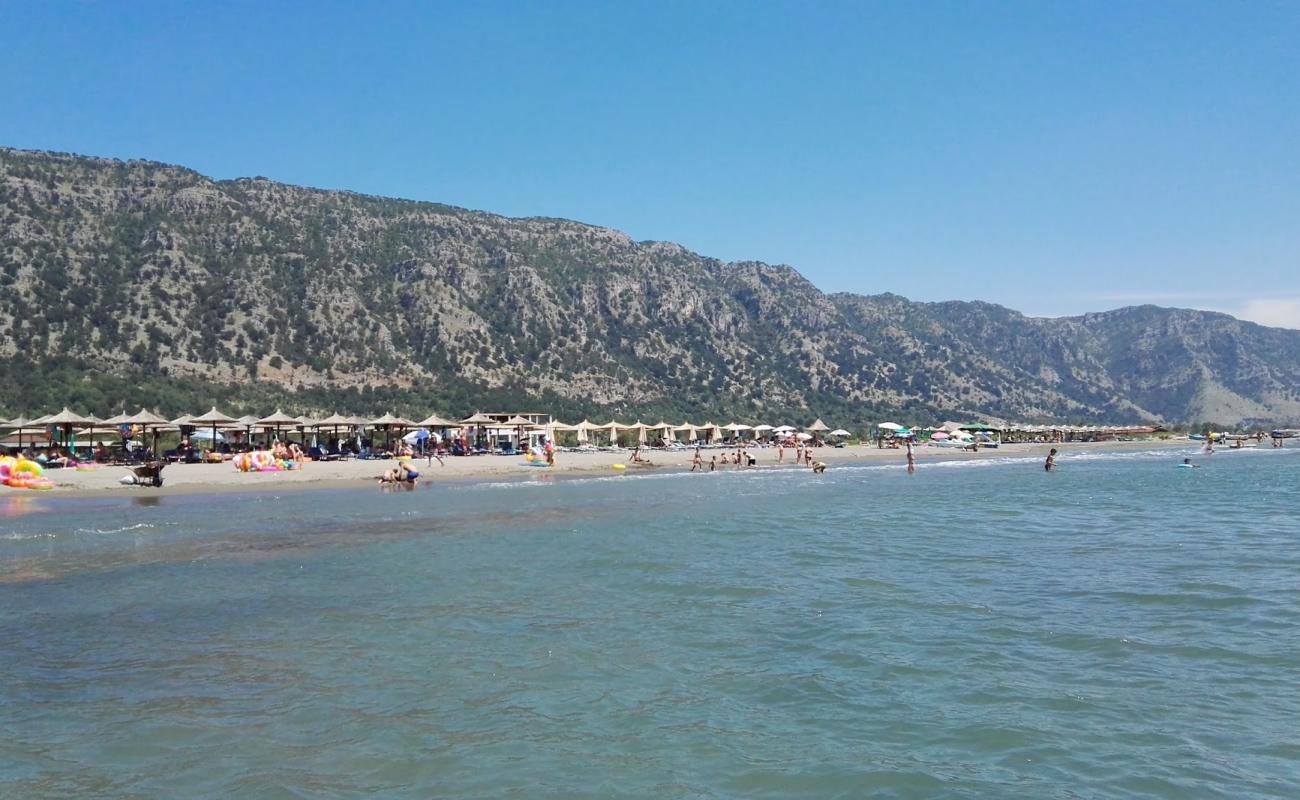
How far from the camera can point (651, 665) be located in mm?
9250

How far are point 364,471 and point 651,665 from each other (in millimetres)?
35580

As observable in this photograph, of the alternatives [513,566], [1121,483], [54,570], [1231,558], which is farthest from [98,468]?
[1121,483]

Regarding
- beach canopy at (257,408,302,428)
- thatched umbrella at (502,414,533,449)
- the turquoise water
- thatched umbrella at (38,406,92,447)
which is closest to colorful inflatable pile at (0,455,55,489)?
thatched umbrella at (38,406,92,447)

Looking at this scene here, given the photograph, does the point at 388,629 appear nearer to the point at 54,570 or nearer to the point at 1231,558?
the point at 54,570

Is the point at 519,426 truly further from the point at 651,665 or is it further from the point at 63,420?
the point at 651,665

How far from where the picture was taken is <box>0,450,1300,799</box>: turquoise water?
21.4 ft

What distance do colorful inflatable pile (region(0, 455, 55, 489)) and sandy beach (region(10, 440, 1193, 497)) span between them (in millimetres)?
312

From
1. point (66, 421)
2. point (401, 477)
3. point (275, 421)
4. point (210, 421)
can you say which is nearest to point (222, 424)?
point (210, 421)

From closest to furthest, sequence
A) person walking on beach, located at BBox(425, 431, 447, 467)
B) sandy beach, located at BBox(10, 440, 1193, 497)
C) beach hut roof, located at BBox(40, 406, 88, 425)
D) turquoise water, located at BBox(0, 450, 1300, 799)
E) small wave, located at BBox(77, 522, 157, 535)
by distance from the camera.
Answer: turquoise water, located at BBox(0, 450, 1300, 799) → small wave, located at BBox(77, 522, 157, 535) → sandy beach, located at BBox(10, 440, 1193, 497) → beach hut roof, located at BBox(40, 406, 88, 425) → person walking on beach, located at BBox(425, 431, 447, 467)

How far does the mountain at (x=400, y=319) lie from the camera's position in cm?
6975

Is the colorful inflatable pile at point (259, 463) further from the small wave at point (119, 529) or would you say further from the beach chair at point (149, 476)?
the small wave at point (119, 529)

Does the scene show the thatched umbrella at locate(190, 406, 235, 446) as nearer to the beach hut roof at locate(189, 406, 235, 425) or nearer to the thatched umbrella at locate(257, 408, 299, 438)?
the beach hut roof at locate(189, 406, 235, 425)

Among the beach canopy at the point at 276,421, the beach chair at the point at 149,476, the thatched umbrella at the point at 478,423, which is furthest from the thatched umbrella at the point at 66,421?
the thatched umbrella at the point at 478,423

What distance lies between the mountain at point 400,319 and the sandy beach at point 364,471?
72.7 ft
